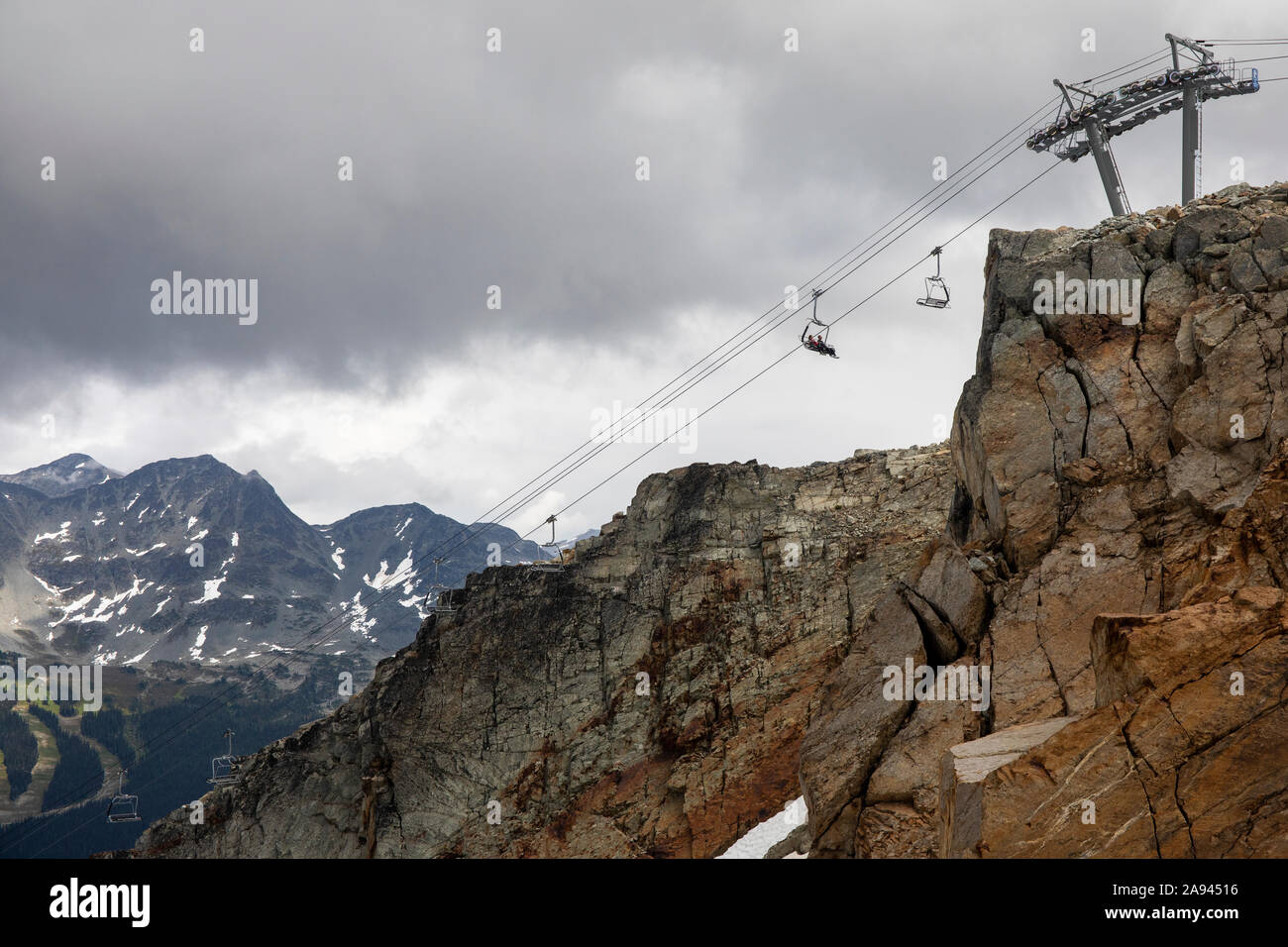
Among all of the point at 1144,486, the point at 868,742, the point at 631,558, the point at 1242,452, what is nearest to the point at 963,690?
the point at 868,742

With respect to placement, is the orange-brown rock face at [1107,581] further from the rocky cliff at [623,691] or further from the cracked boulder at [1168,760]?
the rocky cliff at [623,691]

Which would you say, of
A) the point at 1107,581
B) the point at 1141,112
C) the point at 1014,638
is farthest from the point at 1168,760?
the point at 1141,112

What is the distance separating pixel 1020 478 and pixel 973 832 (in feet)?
54.4

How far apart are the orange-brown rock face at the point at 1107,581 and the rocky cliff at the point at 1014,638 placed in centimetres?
7

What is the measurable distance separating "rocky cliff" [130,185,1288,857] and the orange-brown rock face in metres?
0.07

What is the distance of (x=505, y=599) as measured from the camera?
88.7m

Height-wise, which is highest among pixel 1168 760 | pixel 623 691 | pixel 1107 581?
pixel 1107 581

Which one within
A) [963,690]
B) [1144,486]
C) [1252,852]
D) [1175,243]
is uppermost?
[1175,243]

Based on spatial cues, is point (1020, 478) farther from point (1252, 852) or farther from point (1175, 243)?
point (1252, 852)

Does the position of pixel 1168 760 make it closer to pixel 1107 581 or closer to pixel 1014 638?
pixel 1014 638

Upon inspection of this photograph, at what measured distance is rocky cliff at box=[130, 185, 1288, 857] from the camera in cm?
1875

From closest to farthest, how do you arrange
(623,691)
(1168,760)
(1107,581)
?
(1168,760), (1107,581), (623,691)

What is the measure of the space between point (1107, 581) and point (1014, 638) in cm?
308

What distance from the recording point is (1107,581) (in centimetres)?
2912
